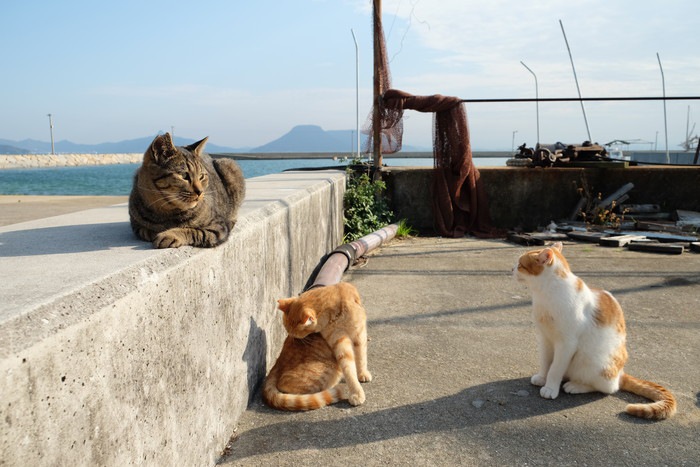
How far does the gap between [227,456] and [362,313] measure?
51.2 inches

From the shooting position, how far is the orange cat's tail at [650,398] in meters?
3.03

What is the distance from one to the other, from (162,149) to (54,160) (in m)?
118

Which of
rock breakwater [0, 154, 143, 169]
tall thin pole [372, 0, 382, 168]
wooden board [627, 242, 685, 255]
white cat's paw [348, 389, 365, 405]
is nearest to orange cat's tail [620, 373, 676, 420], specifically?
white cat's paw [348, 389, 365, 405]

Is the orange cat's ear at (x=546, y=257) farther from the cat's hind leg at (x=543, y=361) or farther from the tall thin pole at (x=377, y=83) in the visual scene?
the tall thin pole at (x=377, y=83)

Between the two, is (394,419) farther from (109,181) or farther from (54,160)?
(54,160)

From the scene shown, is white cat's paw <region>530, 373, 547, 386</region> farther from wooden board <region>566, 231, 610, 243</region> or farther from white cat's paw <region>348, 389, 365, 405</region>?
wooden board <region>566, 231, 610, 243</region>

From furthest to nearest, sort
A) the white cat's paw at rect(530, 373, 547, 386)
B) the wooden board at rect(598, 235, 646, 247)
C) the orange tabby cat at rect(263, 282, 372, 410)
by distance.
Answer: the wooden board at rect(598, 235, 646, 247) → the white cat's paw at rect(530, 373, 547, 386) → the orange tabby cat at rect(263, 282, 372, 410)

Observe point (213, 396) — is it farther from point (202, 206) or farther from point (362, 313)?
point (362, 313)

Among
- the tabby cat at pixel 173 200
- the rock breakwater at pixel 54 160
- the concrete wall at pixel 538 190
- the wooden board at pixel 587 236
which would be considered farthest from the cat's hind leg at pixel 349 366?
the rock breakwater at pixel 54 160

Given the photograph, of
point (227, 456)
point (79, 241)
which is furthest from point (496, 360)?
point (79, 241)

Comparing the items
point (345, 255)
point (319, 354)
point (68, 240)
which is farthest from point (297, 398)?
point (345, 255)

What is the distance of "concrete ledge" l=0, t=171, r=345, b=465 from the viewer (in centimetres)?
138

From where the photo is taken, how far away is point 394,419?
3.08 meters

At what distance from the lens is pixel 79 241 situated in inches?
107
